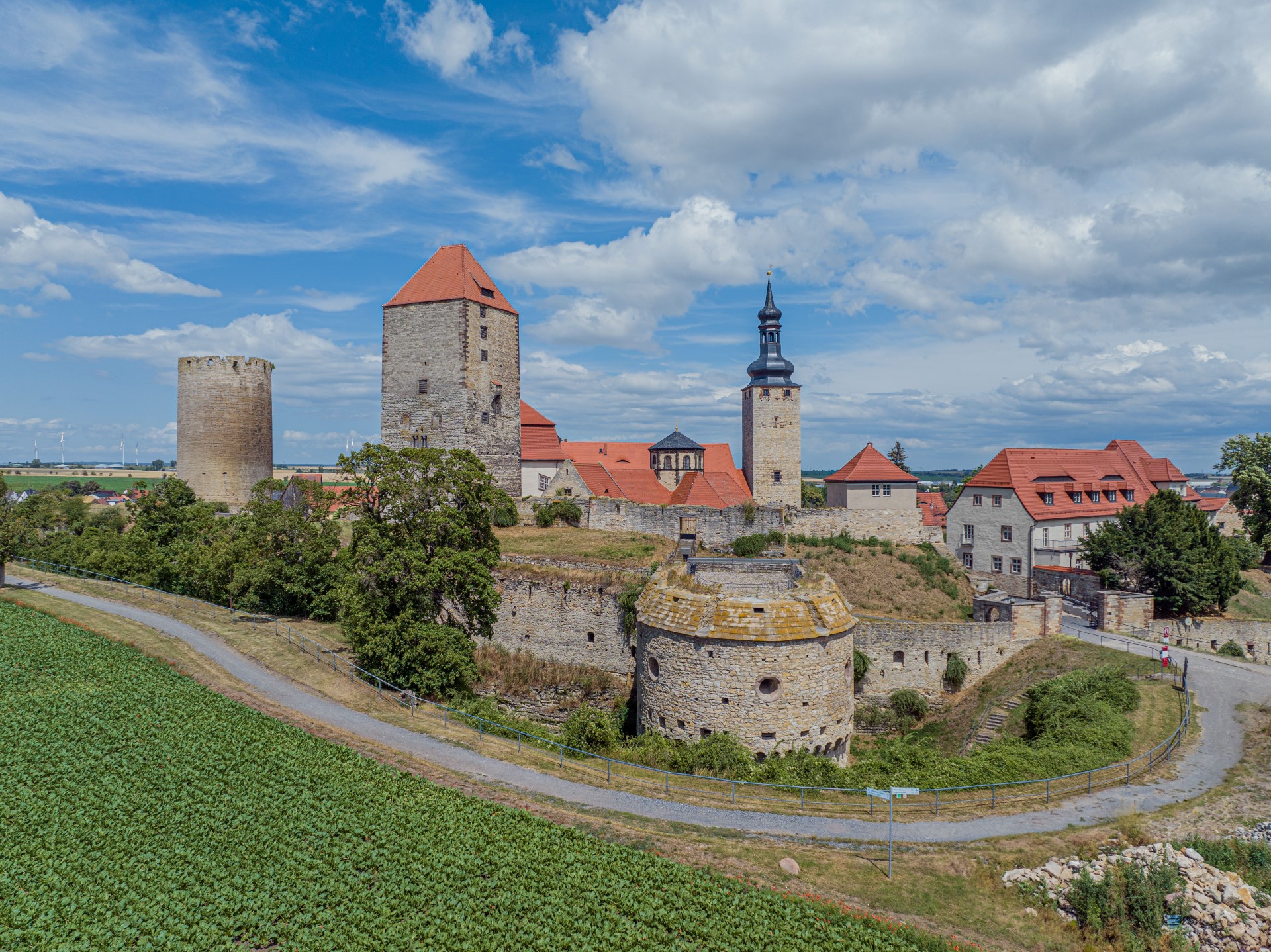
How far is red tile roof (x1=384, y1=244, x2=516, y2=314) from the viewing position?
4028cm

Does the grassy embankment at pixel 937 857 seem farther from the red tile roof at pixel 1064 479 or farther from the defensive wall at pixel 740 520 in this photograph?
the red tile roof at pixel 1064 479

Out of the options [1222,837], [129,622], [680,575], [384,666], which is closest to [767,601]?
[680,575]

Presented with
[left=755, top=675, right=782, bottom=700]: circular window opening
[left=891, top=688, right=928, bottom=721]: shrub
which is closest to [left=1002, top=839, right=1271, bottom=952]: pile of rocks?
[left=755, top=675, right=782, bottom=700]: circular window opening

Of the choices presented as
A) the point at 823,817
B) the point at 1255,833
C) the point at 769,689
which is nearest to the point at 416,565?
the point at 769,689

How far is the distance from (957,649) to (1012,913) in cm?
1767

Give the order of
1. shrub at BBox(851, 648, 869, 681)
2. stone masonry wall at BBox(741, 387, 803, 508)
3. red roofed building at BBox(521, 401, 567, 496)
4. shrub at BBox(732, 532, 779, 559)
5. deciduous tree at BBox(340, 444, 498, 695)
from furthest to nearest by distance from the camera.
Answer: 1. stone masonry wall at BBox(741, 387, 803, 508)
2. red roofed building at BBox(521, 401, 567, 496)
3. shrub at BBox(732, 532, 779, 559)
4. shrub at BBox(851, 648, 869, 681)
5. deciduous tree at BBox(340, 444, 498, 695)

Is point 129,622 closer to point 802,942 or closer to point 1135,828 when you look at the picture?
point 802,942

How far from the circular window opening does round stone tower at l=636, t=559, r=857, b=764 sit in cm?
3

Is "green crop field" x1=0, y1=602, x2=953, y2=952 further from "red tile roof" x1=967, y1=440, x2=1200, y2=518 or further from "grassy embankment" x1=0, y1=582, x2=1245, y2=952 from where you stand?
"red tile roof" x1=967, y1=440, x2=1200, y2=518

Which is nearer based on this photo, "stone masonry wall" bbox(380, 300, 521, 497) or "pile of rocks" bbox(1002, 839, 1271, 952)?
"pile of rocks" bbox(1002, 839, 1271, 952)

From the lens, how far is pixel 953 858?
585 inches

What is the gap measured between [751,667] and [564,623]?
468 inches

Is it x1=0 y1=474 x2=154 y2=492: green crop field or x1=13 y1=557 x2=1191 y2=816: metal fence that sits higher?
x1=0 y1=474 x2=154 y2=492: green crop field

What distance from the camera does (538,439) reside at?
48.2m
